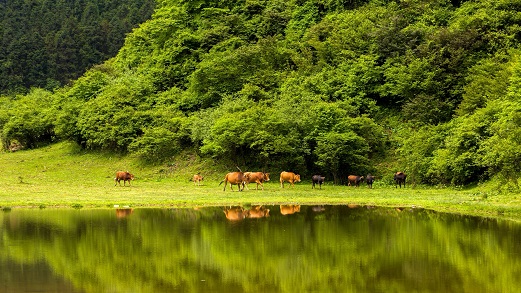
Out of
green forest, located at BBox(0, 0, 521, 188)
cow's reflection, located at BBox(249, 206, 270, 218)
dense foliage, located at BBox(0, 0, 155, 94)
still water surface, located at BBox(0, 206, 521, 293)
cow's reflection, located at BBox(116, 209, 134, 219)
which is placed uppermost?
dense foliage, located at BBox(0, 0, 155, 94)

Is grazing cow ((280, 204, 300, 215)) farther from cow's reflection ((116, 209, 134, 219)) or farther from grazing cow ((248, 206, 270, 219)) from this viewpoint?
cow's reflection ((116, 209, 134, 219))

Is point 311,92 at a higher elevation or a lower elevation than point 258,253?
higher

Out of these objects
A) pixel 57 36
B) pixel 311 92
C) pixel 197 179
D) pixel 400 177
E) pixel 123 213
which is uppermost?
pixel 57 36

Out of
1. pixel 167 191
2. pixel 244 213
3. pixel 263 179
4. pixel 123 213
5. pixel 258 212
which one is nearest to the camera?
pixel 244 213

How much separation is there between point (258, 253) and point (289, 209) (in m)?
15.7

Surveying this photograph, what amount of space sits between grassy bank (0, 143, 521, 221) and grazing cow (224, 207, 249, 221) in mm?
3433

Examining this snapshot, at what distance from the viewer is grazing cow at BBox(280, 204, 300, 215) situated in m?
37.1

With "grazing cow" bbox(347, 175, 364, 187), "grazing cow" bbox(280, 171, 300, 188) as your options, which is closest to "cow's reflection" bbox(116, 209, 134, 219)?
"grazing cow" bbox(280, 171, 300, 188)

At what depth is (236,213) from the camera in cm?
3647

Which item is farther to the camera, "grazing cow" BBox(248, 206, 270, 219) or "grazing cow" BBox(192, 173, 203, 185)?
"grazing cow" BBox(192, 173, 203, 185)

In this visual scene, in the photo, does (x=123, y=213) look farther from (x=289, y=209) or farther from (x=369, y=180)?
(x=369, y=180)

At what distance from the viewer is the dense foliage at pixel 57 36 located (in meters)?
149


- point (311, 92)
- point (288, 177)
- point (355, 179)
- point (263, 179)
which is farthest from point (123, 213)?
point (311, 92)

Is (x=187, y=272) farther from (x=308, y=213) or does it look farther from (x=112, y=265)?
(x=308, y=213)
